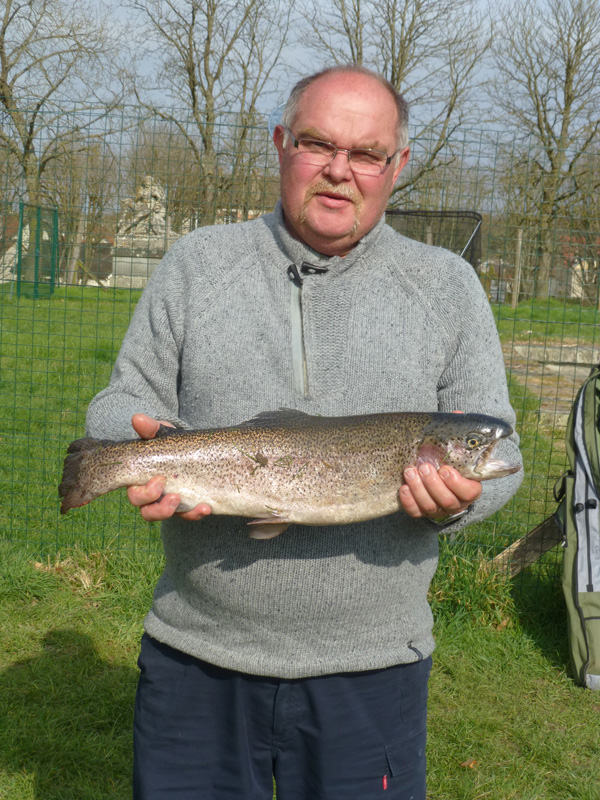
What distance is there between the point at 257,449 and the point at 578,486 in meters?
3.03

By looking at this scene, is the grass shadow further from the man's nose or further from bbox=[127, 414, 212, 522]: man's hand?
the man's nose

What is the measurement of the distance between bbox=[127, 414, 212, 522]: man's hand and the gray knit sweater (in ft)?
0.51

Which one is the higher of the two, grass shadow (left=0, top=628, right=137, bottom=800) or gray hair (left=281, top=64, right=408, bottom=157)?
gray hair (left=281, top=64, right=408, bottom=157)

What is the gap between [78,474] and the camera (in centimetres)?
246

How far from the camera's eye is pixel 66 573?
574 cm

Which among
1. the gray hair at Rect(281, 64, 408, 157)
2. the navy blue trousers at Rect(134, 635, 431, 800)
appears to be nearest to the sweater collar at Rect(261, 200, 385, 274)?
the gray hair at Rect(281, 64, 408, 157)

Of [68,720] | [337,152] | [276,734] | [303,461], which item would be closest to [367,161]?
[337,152]

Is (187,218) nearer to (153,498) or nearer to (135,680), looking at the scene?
(135,680)

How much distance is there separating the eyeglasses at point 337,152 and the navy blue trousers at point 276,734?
5.23ft

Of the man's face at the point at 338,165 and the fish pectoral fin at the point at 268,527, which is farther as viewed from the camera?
the man's face at the point at 338,165

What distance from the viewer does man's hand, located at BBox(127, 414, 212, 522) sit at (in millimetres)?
2330

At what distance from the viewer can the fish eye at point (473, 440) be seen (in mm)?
2367

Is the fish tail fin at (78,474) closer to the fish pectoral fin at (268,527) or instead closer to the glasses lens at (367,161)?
the fish pectoral fin at (268,527)

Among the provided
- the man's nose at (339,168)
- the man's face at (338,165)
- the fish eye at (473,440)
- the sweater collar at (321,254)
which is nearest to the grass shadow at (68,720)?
the fish eye at (473,440)
